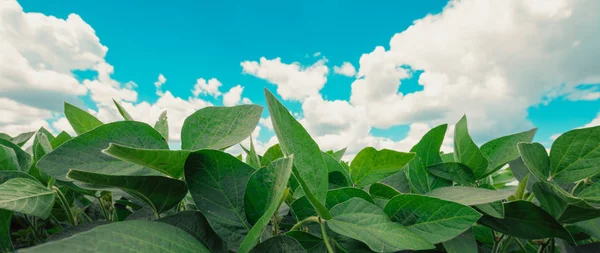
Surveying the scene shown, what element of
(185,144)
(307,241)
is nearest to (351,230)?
(307,241)

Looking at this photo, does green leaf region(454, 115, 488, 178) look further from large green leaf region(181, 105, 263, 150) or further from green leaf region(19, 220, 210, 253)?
green leaf region(19, 220, 210, 253)

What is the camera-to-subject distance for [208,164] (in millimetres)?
565

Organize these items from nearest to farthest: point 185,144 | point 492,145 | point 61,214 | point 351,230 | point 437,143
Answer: point 351,230
point 185,144
point 437,143
point 492,145
point 61,214

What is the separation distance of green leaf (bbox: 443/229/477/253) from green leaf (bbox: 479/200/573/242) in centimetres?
8

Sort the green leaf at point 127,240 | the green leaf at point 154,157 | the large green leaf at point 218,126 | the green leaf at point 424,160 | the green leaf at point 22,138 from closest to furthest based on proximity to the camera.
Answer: the green leaf at point 127,240, the green leaf at point 154,157, the large green leaf at point 218,126, the green leaf at point 424,160, the green leaf at point 22,138

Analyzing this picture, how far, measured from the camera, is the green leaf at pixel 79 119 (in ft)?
2.82

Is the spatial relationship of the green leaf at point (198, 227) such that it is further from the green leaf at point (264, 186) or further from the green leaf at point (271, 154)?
the green leaf at point (271, 154)

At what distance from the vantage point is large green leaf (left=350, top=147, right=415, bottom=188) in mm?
761

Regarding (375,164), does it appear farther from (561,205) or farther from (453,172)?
(561,205)

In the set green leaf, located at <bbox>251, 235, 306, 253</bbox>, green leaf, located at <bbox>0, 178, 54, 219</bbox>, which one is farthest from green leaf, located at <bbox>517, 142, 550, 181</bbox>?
green leaf, located at <bbox>0, 178, 54, 219</bbox>

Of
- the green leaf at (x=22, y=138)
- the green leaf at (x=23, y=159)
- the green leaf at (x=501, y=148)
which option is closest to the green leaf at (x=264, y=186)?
the green leaf at (x=501, y=148)

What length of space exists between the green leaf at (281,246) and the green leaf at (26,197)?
0.40 metres

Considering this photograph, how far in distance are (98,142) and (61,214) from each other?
1.99ft

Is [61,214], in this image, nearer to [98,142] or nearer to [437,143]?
[98,142]
